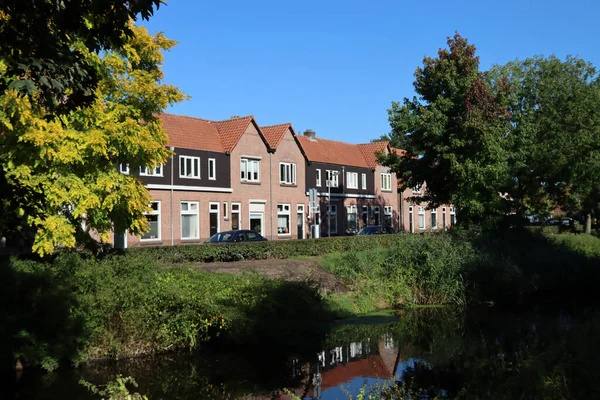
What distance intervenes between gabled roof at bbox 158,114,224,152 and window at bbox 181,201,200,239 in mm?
3687

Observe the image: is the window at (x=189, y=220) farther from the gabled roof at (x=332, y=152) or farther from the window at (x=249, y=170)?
the gabled roof at (x=332, y=152)

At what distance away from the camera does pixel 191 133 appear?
131 ft

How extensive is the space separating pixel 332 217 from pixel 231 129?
13.5m

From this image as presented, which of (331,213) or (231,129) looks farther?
(331,213)

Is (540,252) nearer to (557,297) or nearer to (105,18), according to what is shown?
(557,297)

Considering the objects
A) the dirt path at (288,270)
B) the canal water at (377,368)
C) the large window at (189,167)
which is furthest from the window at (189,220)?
the canal water at (377,368)

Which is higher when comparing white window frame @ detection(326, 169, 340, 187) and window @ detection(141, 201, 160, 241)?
white window frame @ detection(326, 169, 340, 187)

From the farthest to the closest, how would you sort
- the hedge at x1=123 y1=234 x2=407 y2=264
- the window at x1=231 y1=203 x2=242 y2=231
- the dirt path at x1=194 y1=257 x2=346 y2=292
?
the window at x1=231 y1=203 x2=242 y2=231 < the hedge at x1=123 y1=234 x2=407 y2=264 < the dirt path at x1=194 y1=257 x2=346 y2=292

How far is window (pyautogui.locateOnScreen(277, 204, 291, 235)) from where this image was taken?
45.5m

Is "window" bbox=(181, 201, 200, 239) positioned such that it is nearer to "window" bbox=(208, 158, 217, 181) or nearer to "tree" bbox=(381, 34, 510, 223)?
"window" bbox=(208, 158, 217, 181)

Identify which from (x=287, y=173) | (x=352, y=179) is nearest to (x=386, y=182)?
(x=352, y=179)

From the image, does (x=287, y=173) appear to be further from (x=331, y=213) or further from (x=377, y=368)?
(x=377, y=368)

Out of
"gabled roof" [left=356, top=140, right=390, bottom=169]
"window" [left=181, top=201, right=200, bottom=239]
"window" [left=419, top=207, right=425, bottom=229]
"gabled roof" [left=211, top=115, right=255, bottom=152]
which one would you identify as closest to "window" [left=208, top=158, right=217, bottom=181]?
"gabled roof" [left=211, top=115, right=255, bottom=152]

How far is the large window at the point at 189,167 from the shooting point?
37.9 metres
